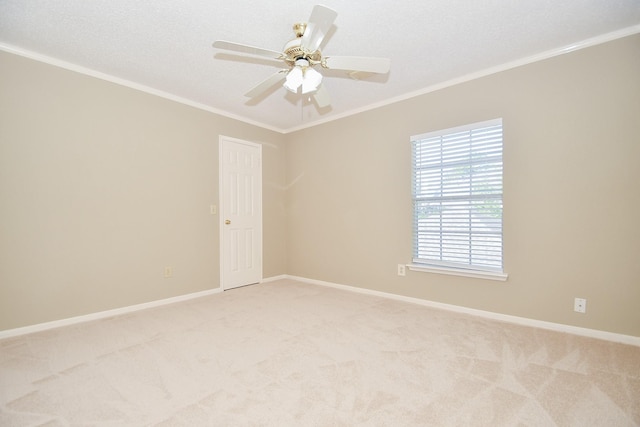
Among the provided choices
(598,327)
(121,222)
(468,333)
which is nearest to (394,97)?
(468,333)

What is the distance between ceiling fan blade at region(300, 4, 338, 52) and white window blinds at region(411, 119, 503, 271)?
2.03 meters

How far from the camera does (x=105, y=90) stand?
124 inches

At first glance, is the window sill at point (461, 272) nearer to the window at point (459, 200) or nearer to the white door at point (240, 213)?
the window at point (459, 200)

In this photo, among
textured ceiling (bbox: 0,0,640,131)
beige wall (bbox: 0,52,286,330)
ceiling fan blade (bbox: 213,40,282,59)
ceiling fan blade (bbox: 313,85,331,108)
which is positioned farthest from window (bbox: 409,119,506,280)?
beige wall (bbox: 0,52,286,330)

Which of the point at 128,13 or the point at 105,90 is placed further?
the point at 105,90

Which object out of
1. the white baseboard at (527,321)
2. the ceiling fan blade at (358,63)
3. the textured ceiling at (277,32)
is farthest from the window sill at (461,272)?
the ceiling fan blade at (358,63)

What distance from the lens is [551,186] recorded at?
271 centimetres

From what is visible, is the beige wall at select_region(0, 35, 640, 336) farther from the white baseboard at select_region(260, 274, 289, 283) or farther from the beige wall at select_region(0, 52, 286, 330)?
the white baseboard at select_region(260, 274, 289, 283)

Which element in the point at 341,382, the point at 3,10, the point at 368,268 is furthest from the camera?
the point at 368,268

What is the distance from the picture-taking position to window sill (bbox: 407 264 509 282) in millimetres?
2944

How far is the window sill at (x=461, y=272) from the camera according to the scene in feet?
9.66

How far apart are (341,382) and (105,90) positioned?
366cm

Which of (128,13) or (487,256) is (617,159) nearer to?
(487,256)

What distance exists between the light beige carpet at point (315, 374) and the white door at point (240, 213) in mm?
1324
